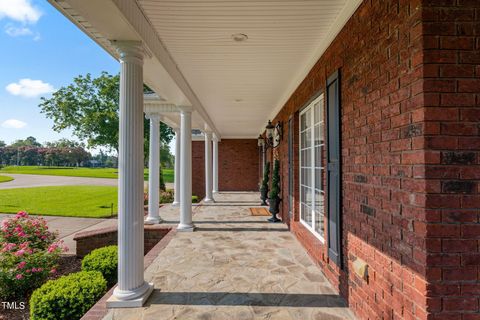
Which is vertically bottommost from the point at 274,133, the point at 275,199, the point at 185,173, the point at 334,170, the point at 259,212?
the point at 259,212

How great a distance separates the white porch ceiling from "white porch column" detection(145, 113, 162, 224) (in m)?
1.96

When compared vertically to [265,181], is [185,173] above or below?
above

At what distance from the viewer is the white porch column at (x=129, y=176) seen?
2863 mm

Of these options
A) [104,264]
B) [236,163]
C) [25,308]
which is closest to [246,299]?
[104,264]

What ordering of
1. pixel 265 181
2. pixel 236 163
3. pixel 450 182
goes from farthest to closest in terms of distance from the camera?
pixel 236 163
pixel 265 181
pixel 450 182

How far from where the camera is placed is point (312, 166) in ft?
14.4

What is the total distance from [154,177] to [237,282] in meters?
4.27

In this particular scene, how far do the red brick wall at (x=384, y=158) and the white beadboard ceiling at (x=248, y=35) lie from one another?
1.28 feet

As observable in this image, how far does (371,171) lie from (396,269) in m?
0.77

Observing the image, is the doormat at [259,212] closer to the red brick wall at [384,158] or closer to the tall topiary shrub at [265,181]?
the tall topiary shrub at [265,181]

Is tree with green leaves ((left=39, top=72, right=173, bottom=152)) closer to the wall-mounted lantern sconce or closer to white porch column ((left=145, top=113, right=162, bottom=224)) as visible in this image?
white porch column ((left=145, top=113, right=162, bottom=224))

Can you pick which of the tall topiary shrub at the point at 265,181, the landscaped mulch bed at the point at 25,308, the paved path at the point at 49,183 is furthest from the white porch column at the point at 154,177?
the paved path at the point at 49,183

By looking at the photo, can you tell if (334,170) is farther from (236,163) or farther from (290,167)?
(236,163)

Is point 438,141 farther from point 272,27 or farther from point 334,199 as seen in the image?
point 272,27
